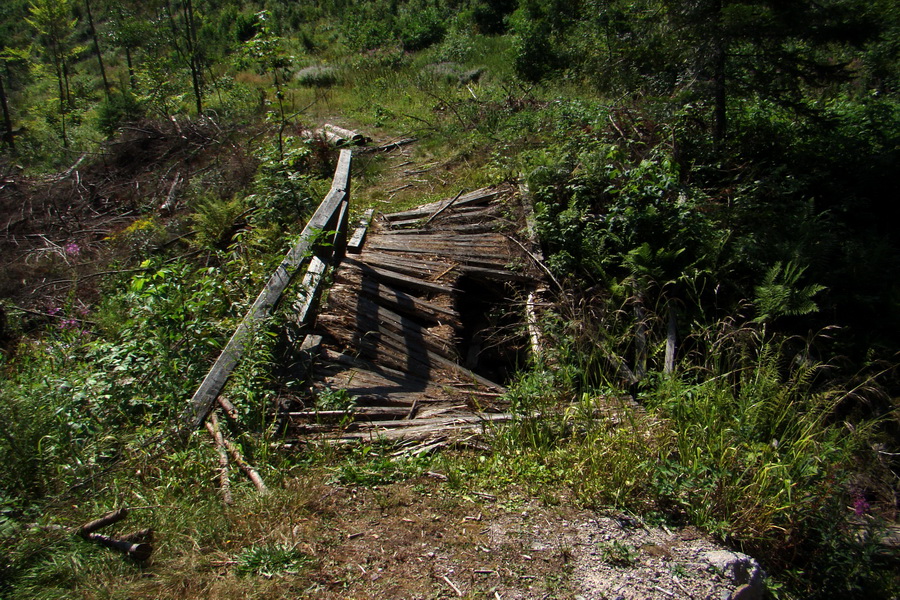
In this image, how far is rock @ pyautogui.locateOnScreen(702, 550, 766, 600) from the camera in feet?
9.66

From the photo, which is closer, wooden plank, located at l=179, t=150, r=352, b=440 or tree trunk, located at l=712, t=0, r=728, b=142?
wooden plank, located at l=179, t=150, r=352, b=440

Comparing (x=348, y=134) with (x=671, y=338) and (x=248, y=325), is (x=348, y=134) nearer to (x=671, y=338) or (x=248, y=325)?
(x=248, y=325)

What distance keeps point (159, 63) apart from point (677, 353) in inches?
554

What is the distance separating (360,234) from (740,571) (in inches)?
223

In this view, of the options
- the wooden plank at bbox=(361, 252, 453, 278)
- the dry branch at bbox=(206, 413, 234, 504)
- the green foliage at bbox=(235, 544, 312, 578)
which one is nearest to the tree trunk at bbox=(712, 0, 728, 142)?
the wooden plank at bbox=(361, 252, 453, 278)

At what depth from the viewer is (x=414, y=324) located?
232 inches

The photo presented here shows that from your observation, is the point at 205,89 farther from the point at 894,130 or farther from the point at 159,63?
the point at 894,130

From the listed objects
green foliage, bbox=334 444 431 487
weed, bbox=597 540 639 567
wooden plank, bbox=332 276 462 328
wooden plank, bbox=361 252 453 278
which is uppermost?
wooden plank, bbox=361 252 453 278

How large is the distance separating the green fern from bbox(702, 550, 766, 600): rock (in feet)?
10.5

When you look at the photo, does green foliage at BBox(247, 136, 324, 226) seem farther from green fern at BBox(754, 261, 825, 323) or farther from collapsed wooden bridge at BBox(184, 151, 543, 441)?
green fern at BBox(754, 261, 825, 323)

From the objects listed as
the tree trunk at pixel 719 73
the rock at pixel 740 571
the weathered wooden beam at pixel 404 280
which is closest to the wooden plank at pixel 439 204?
the weathered wooden beam at pixel 404 280

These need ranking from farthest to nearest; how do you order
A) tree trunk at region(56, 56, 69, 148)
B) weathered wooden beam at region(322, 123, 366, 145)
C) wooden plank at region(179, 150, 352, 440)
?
1. tree trunk at region(56, 56, 69, 148)
2. weathered wooden beam at region(322, 123, 366, 145)
3. wooden plank at region(179, 150, 352, 440)

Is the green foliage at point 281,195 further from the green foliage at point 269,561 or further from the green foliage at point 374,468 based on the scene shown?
the green foliage at point 269,561

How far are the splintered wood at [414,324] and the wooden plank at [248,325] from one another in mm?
578
